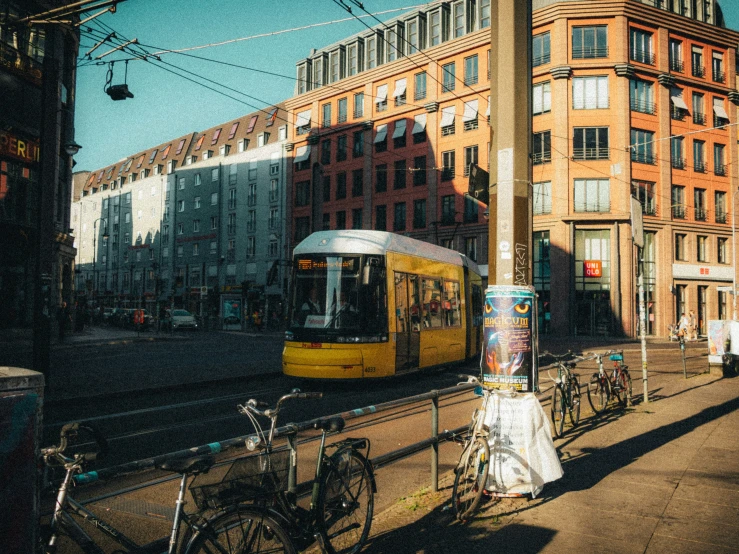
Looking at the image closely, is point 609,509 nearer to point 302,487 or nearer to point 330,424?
point 330,424

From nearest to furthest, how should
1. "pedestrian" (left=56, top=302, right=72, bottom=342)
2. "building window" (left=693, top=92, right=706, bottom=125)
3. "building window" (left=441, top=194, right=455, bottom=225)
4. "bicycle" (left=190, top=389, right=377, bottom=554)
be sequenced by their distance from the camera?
1. "bicycle" (left=190, top=389, right=377, bottom=554)
2. "pedestrian" (left=56, top=302, right=72, bottom=342)
3. "building window" (left=693, top=92, right=706, bottom=125)
4. "building window" (left=441, top=194, right=455, bottom=225)

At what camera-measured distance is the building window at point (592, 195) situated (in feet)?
120

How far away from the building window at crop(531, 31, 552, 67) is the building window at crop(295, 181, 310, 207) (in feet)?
73.1

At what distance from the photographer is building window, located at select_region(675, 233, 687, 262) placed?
38875 millimetres

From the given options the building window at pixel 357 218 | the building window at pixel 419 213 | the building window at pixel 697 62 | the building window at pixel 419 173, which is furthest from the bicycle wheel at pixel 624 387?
the building window at pixel 357 218

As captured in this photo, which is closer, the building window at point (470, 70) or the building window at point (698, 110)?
the building window at point (698, 110)

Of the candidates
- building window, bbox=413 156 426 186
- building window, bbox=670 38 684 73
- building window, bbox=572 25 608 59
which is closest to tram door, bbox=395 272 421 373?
building window, bbox=572 25 608 59

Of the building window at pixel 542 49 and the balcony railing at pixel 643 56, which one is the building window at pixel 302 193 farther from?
the balcony railing at pixel 643 56

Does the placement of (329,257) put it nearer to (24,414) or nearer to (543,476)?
(543,476)

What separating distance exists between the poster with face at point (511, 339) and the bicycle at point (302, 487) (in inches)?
65.2

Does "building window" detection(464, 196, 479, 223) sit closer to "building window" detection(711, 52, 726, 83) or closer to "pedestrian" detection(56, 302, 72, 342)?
"building window" detection(711, 52, 726, 83)

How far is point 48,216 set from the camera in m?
12.3

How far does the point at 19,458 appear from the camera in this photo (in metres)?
2.22

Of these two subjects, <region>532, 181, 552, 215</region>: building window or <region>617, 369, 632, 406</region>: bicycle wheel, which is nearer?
<region>617, 369, 632, 406</region>: bicycle wheel
